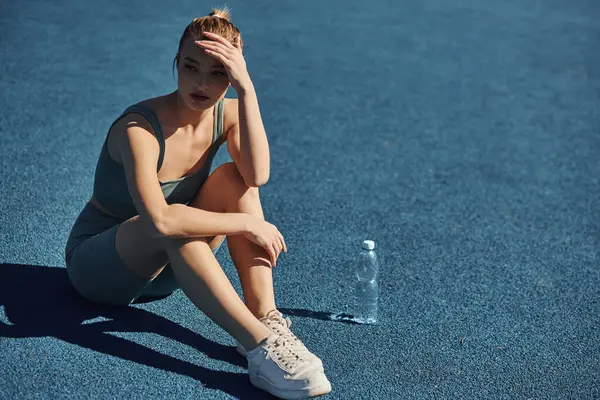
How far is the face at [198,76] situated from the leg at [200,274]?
0.58m

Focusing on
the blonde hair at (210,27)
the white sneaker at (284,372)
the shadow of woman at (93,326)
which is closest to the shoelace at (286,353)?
the white sneaker at (284,372)

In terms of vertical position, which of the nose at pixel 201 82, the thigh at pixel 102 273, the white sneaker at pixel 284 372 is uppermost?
the nose at pixel 201 82

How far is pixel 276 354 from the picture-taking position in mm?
3439

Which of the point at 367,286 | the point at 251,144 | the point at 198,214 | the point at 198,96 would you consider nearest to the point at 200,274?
the point at 198,214

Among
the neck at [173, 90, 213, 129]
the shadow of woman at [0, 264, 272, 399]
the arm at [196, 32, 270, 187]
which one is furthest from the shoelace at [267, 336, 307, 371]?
the neck at [173, 90, 213, 129]

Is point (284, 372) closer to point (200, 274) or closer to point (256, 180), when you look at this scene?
point (200, 274)

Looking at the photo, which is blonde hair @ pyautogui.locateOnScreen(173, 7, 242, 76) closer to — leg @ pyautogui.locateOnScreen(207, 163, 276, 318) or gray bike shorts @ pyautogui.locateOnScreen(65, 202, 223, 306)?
leg @ pyautogui.locateOnScreen(207, 163, 276, 318)

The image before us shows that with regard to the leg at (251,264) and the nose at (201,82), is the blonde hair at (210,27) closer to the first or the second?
the nose at (201,82)

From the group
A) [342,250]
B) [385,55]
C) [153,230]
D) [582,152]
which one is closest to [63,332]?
[153,230]

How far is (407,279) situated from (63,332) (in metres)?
1.81

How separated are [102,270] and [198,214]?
1.86 feet

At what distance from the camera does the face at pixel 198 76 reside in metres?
3.57

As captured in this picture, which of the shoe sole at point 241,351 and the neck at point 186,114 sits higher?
the neck at point 186,114

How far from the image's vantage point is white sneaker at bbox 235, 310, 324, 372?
350cm
